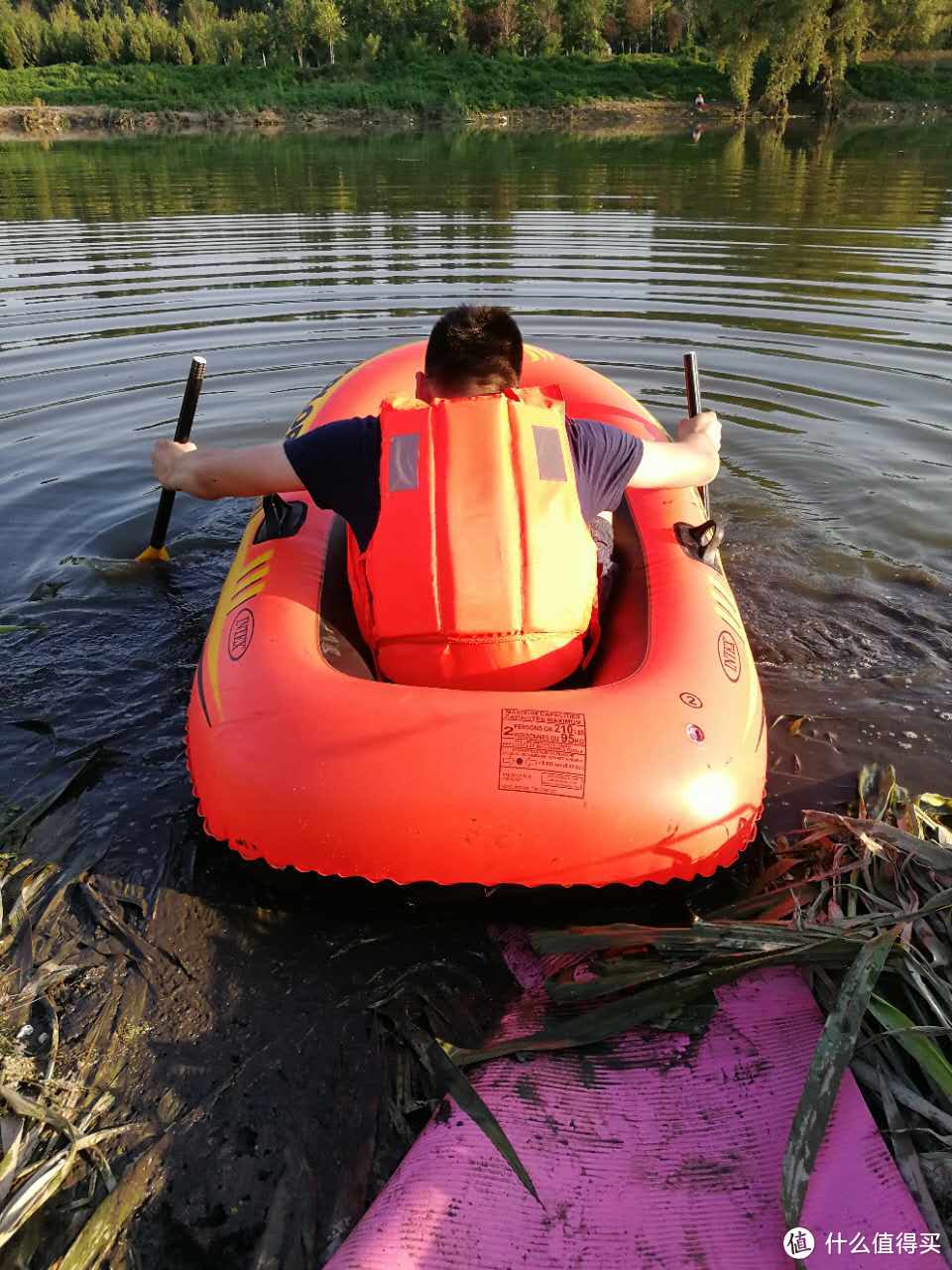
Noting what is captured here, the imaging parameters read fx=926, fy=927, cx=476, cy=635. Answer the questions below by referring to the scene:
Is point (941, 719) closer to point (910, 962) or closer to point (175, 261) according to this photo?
point (910, 962)

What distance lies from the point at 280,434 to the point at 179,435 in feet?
7.18

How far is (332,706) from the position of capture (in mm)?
2490

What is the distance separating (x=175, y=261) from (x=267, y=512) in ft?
29.4

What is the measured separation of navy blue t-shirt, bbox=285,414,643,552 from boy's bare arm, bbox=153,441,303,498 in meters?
0.11

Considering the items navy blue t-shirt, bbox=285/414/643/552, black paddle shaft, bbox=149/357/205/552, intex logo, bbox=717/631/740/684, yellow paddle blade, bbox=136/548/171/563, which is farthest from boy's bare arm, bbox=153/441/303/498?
yellow paddle blade, bbox=136/548/171/563

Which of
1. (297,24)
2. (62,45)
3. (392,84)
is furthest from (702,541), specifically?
(62,45)

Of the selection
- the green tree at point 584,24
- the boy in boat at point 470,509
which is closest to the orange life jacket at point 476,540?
the boy in boat at point 470,509

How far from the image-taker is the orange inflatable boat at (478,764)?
2.30 meters

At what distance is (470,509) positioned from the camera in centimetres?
256

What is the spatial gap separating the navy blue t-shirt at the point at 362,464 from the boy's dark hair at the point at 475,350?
0.25 metres

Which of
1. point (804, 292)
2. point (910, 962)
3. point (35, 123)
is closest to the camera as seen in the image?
point (910, 962)

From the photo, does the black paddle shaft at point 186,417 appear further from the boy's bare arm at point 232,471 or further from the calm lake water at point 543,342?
the boy's bare arm at point 232,471

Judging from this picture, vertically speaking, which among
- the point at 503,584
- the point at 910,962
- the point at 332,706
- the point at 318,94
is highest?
the point at 318,94

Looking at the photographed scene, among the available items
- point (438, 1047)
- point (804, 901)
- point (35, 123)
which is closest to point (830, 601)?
point (804, 901)
